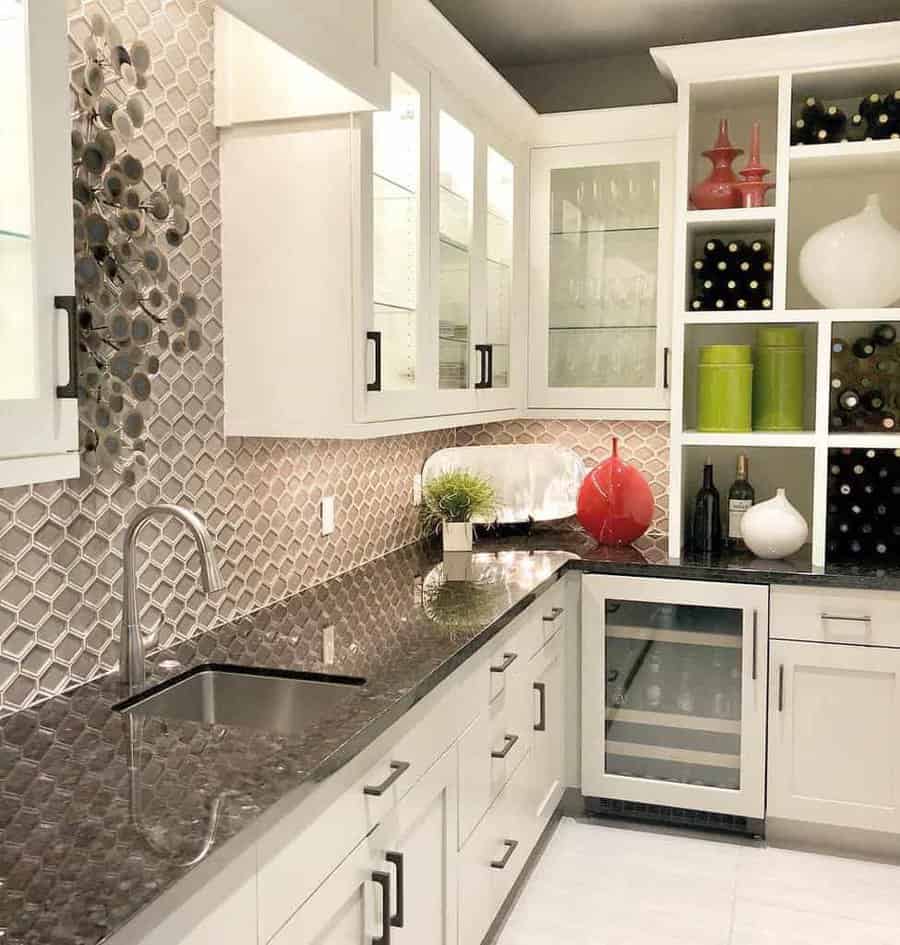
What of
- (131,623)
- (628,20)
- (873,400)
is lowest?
(131,623)

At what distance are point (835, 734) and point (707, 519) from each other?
78 centimetres

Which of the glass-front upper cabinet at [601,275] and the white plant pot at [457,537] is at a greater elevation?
the glass-front upper cabinet at [601,275]

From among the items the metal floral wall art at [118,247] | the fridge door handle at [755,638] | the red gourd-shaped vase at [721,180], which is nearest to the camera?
the metal floral wall art at [118,247]

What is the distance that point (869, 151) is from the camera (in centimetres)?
303

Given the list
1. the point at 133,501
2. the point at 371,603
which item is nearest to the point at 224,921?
the point at 133,501

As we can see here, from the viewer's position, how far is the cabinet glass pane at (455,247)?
8.98 ft

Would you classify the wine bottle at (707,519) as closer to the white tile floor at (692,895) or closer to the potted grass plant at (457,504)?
the potted grass plant at (457,504)

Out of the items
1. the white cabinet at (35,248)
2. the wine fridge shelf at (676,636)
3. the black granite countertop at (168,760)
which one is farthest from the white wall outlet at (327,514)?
the white cabinet at (35,248)

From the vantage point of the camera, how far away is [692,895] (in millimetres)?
2812

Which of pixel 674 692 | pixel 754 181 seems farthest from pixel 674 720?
pixel 754 181

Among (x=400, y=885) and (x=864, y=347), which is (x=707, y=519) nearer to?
(x=864, y=347)

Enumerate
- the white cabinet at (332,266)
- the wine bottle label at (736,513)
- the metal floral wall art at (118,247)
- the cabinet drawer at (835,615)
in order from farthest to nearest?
the wine bottle label at (736,513) → the cabinet drawer at (835,615) → the white cabinet at (332,266) → the metal floral wall art at (118,247)

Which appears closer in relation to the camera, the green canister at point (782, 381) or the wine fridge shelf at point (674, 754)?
the wine fridge shelf at point (674, 754)

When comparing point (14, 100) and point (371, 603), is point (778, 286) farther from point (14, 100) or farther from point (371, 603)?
point (14, 100)
